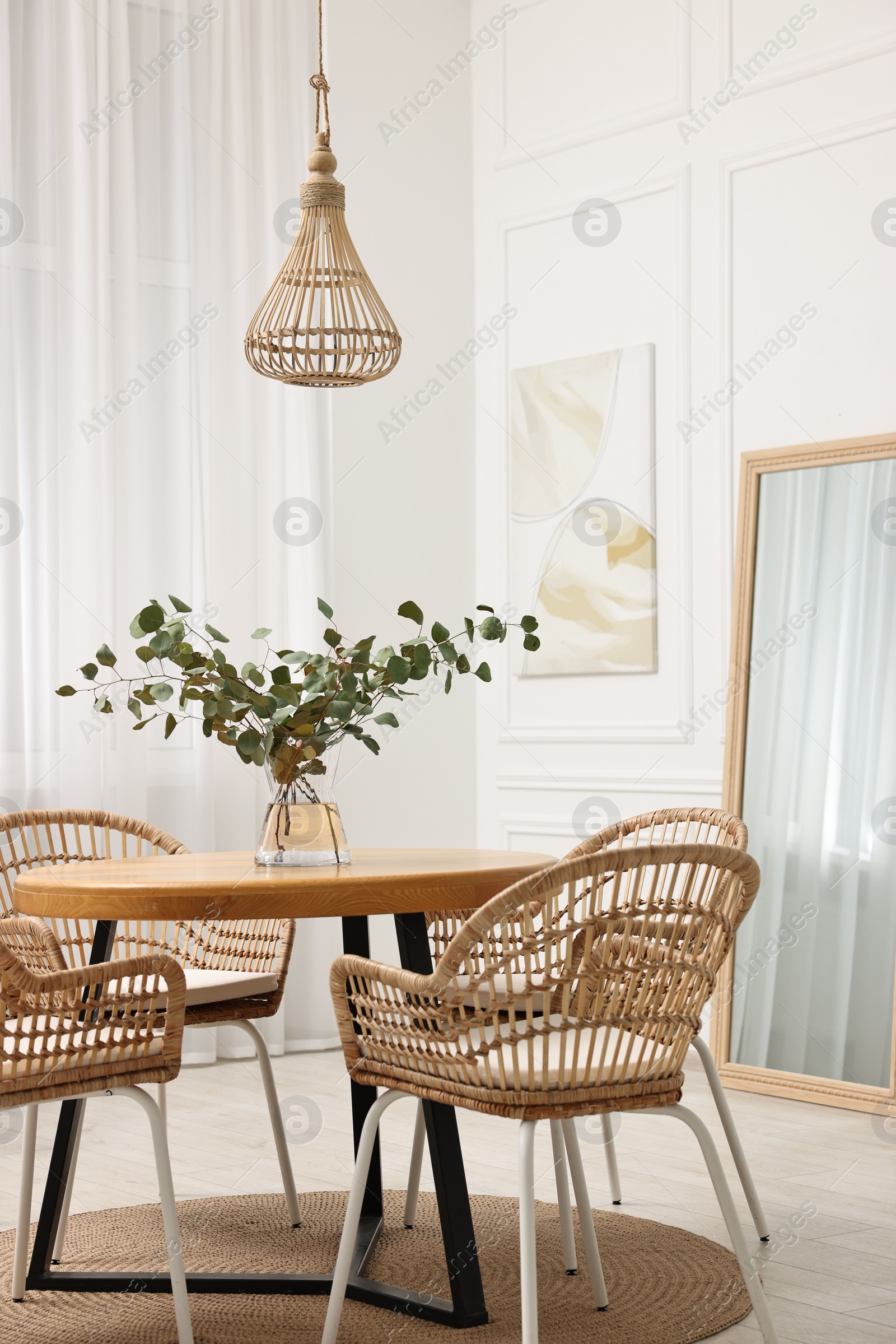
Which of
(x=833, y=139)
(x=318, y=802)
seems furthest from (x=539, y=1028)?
(x=833, y=139)

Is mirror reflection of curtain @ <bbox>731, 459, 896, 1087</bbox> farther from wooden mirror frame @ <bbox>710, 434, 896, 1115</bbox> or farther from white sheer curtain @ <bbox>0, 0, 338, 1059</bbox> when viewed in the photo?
white sheer curtain @ <bbox>0, 0, 338, 1059</bbox>

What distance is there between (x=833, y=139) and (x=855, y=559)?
3.99 ft

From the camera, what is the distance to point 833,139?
4277 mm

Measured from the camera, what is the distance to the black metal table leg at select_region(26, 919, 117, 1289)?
2617 mm

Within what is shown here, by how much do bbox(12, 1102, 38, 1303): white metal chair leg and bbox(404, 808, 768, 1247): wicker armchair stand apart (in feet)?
2.27

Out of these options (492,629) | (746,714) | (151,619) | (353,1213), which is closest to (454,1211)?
(353,1213)

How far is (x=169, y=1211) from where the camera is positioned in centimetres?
218

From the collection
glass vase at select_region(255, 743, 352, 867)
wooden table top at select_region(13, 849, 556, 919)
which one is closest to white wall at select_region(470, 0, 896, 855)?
glass vase at select_region(255, 743, 352, 867)

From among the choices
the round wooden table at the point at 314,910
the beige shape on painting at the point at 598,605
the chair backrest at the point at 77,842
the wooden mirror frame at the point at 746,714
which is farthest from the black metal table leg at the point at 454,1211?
the beige shape on painting at the point at 598,605

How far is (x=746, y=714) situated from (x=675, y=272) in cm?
141

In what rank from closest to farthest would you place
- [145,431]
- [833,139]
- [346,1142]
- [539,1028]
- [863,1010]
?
[539,1028], [346,1142], [863,1010], [833,139], [145,431]

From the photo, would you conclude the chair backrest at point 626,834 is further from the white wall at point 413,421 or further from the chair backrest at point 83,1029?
the white wall at point 413,421

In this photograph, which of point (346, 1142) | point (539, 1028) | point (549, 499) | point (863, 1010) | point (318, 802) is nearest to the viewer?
point (539, 1028)

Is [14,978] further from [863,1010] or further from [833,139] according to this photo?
[833,139]
